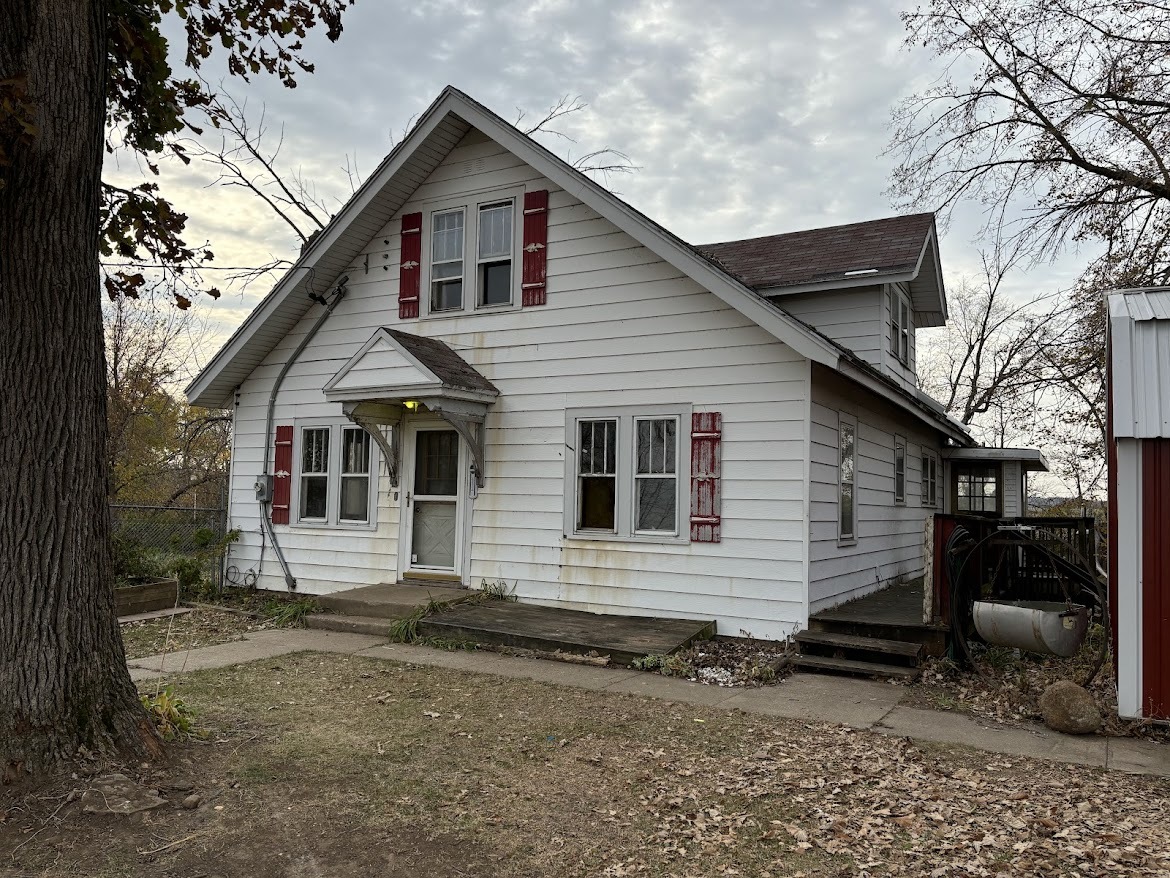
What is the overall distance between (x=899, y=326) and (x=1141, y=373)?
795cm

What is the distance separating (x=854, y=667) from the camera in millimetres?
7805

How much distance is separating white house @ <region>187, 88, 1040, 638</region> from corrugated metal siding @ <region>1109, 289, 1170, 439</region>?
2615mm

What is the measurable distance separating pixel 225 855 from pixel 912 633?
21.0 ft

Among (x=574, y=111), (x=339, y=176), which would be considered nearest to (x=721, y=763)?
(x=574, y=111)

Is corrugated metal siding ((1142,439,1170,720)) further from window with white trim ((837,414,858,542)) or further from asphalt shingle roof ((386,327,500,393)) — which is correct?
asphalt shingle roof ((386,327,500,393))

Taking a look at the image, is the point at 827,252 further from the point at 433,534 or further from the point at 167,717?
the point at 167,717

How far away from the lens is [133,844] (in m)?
3.81

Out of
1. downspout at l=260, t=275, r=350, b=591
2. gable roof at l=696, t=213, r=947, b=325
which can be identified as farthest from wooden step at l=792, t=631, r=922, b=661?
downspout at l=260, t=275, r=350, b=591

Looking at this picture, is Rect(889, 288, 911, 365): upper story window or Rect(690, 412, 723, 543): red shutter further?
Rect(889, 288, 911, 365): upper story window

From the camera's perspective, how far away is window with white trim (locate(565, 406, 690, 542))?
9.41 metres

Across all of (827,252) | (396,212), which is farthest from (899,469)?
(396,212)

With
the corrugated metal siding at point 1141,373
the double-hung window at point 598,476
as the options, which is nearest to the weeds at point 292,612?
the double-hung window at point 598,476

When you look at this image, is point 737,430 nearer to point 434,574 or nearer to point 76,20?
point 434,574

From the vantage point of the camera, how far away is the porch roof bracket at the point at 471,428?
9.80 meters
